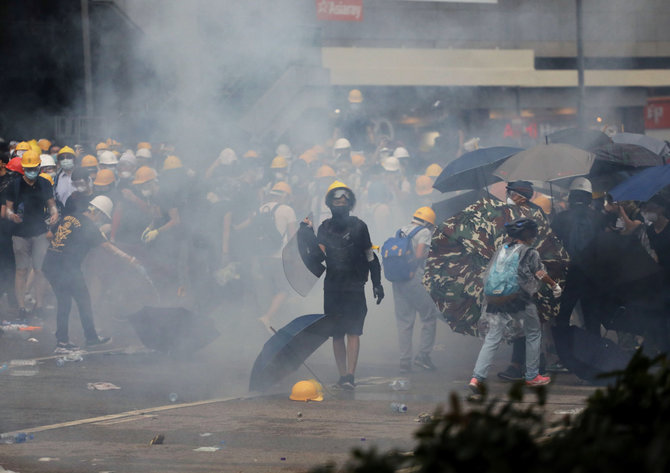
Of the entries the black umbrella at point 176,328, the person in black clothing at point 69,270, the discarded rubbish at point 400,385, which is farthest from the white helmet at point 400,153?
the discarded rubbish at point 400,385

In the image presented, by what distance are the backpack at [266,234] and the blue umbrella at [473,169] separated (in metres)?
2.12

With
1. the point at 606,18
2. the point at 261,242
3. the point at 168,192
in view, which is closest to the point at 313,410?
the point at 261,242

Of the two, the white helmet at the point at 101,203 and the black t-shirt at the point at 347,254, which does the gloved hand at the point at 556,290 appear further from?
the white helmet at the point at 101,203

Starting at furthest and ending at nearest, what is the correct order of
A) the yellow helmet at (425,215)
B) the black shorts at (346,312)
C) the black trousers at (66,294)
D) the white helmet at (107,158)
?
the white helmet at (107,158) < the black trousers at (66,294) < the yellow helmet at (425,215) < the black shorts at (346,312)

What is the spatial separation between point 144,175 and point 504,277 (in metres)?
6.03

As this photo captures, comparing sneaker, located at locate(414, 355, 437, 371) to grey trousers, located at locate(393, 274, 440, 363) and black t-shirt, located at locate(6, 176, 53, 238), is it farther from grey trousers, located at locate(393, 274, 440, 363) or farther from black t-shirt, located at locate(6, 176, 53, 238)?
black t-shirt, located at locate(6, 176, 53, 238)

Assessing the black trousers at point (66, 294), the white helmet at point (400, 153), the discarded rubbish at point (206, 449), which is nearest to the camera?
the discarded rubbish at point (206, 449)

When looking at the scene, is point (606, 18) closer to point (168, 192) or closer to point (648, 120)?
point (648, 120)

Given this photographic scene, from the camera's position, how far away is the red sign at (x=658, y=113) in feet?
101

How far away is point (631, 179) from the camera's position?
26.5ft

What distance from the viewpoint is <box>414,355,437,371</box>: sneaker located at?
28.1ft

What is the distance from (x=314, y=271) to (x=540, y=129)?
63.3 feet

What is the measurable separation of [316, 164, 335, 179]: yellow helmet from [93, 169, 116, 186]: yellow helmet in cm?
268

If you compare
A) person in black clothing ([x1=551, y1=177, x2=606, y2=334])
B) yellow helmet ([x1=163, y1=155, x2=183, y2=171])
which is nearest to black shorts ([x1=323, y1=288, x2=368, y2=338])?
person in black clothing ([x1=551, y1=177, x2=606, y2=334])
